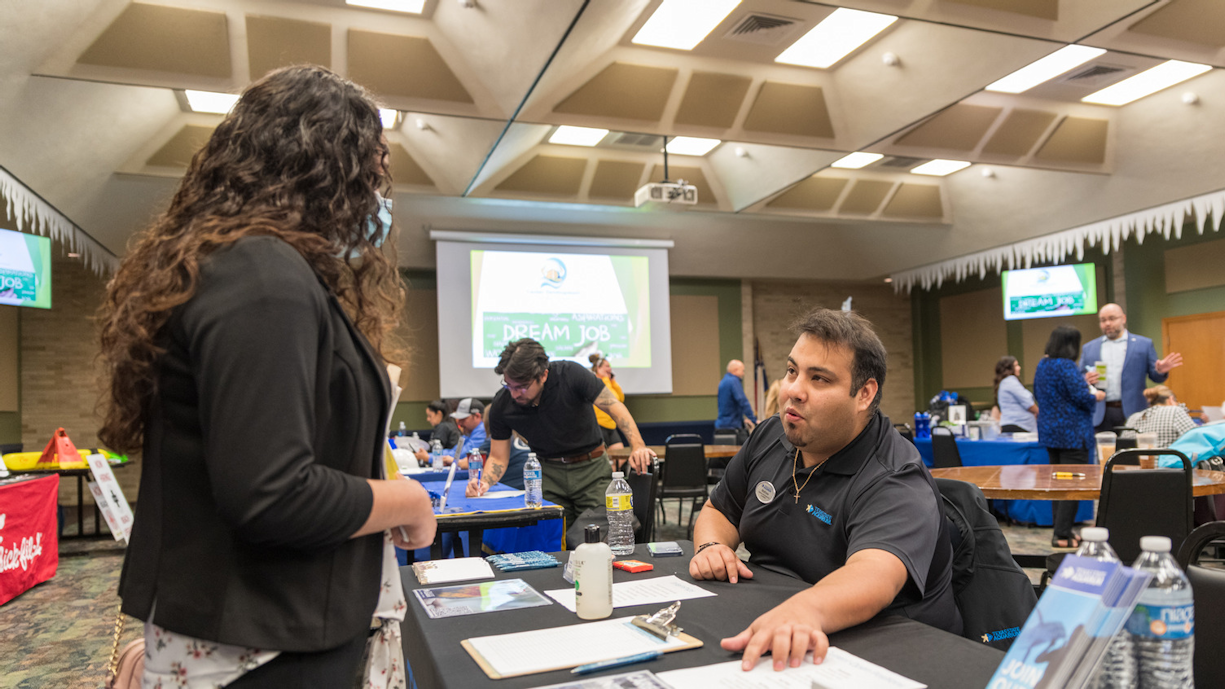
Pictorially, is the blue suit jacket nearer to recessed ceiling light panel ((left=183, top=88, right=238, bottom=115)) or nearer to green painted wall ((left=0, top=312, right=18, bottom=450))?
recessed ceiling light panel ((left=183, top=88, right=238, bottom=115))

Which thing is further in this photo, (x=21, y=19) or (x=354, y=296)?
(x=21, y=19)

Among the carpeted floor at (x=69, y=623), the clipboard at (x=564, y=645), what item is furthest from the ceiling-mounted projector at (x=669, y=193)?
the clipboard at (x=564, y=645)

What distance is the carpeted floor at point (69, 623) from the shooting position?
335 centimetres

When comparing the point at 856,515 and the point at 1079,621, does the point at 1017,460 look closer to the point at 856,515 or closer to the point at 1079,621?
the point at 856,515

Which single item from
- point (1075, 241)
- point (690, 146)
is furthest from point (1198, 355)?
point (690, 146)

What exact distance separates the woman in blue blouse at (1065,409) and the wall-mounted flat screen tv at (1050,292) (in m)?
5.27

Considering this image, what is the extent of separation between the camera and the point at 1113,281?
998 centimetres

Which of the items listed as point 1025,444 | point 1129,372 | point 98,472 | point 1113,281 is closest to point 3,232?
point 98,472

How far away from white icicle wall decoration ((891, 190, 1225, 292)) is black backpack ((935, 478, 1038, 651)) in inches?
323

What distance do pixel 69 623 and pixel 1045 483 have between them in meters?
5.01

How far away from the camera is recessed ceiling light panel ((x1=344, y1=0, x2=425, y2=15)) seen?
17.8 ft

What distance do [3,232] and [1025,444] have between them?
8.74m

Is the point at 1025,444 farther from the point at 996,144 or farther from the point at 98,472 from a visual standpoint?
the point at 98,472

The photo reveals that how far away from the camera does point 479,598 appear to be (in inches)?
60.2
